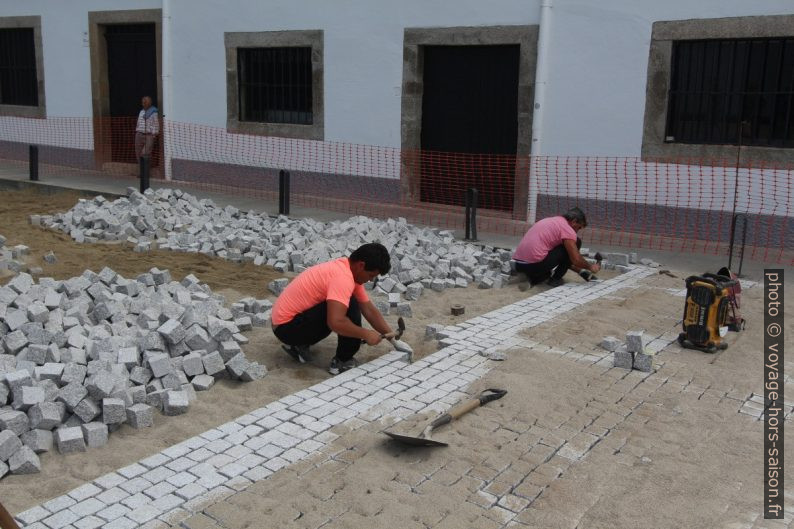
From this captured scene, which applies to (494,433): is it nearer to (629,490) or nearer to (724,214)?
(629,490)

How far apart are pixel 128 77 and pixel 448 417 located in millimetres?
13890

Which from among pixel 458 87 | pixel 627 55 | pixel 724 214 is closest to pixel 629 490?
pixel 724 214

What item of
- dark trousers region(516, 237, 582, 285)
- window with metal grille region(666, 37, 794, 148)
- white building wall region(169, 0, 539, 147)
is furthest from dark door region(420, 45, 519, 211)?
Result: dark trousers region(516, 237, 582, 285)

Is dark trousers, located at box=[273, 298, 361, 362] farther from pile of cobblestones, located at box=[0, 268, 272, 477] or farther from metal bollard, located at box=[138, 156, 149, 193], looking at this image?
metal bollard, located at box=[138, 156, 149, 193]

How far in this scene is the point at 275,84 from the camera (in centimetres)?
1431

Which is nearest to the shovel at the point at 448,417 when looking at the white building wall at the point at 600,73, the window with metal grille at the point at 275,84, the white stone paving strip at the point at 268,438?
the white stone paving strip at the point at 268,438

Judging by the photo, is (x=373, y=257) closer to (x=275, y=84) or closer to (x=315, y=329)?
(x=315, y=329)

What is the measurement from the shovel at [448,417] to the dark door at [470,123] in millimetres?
7362

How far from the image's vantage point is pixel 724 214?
33.1ft

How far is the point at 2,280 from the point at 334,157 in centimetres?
668

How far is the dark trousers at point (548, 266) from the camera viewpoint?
26.7ft

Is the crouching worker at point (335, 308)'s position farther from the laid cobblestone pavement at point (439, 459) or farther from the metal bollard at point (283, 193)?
the metal bollard at point (283, 193)

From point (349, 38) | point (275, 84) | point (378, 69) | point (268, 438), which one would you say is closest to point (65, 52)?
point (275, 84)

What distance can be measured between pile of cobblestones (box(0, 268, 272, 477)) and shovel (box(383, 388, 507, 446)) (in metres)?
1.42
